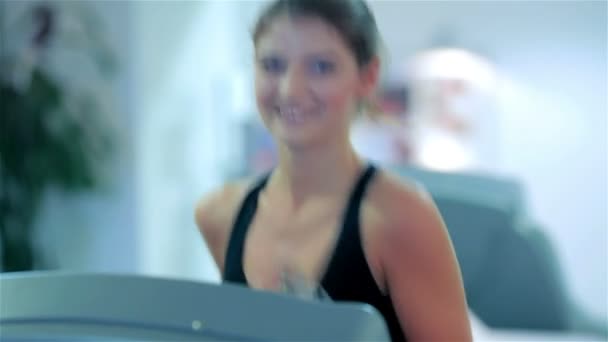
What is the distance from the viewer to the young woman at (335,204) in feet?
1.47

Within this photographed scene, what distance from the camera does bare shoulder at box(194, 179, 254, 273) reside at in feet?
1.74

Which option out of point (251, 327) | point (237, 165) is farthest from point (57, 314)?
point (237, 165)

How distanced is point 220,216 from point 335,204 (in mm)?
100

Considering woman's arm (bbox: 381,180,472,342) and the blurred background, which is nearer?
woman's arm (bbox: 381,180,472,342)

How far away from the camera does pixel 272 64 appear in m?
0.48

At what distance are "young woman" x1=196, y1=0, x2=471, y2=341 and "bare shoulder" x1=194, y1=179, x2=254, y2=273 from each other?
0.02m

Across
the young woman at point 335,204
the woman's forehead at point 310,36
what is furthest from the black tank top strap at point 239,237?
the woman's forehead at point 310,36

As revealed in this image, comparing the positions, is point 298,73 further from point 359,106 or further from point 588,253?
point 588,253

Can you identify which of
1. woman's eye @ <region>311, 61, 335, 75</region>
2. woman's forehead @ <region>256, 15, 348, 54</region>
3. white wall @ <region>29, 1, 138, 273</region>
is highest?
woman's forehead @ <region>256, 15, 348, 54</region>

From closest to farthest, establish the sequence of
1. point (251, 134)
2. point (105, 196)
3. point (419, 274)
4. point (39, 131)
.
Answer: point (419, 274) < point (251, 134) < point (105, 196) < point (39, 131)

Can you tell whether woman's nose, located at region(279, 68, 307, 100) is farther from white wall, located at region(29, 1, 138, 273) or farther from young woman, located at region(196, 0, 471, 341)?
white wall, located at region(29, 1, 138, 273)

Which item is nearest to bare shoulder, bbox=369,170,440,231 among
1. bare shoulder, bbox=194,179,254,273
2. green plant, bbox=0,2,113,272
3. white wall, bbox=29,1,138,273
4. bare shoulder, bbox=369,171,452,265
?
bare shoulder, bbox=369,171,452,265

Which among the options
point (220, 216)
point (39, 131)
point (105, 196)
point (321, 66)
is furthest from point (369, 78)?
point (39, 131)

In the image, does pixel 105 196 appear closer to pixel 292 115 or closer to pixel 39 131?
pixel 39 131
